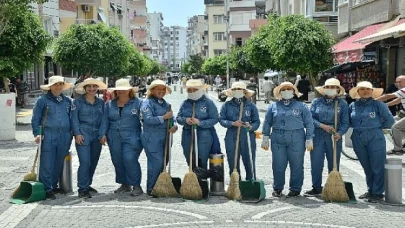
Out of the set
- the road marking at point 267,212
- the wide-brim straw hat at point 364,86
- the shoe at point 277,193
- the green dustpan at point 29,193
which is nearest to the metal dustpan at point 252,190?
the shoe at point 277,193

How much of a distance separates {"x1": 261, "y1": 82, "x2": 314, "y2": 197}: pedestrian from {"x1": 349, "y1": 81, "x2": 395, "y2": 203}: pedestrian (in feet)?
2.41

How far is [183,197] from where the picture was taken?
29.3 ft

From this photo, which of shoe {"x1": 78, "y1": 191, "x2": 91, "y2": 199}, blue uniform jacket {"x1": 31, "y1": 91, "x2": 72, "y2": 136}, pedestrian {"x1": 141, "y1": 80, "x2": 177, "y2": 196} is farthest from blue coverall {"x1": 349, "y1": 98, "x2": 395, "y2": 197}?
blue uniform jacket {"x1": 31, "y1": 91, "x2": 72, "y2": 136}

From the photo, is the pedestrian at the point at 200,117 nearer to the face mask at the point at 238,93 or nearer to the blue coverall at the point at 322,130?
the face mask at the point at 238,93

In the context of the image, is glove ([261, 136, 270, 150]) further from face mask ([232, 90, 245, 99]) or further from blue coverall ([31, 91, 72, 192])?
blue coverall ([31, 91, 72, 192])

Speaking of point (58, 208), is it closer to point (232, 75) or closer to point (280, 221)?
point (280, 221)

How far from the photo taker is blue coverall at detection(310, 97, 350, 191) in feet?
29.3

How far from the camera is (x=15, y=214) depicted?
8.17 m

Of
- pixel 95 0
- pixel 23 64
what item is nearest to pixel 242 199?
pixel 23 64

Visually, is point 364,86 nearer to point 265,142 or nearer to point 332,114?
point 332,114

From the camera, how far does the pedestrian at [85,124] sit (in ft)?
30.0

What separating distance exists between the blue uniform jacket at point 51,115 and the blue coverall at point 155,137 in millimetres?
1146

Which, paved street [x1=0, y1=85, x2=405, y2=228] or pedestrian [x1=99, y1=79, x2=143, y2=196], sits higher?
pedestrian [x1=99, y1=79, x2=143, y2=196]

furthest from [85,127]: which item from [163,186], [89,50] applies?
[89,50]
